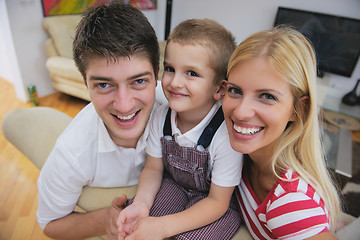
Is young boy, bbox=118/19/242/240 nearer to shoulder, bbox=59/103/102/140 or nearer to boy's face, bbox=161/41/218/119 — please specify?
boy's face, bbox=161/41/218/119

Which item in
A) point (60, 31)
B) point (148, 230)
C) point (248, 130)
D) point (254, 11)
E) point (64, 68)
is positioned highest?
point (248, 130)

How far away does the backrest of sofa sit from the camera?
3.03 m

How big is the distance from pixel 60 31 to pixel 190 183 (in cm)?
282

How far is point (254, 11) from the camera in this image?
4203 millimetres

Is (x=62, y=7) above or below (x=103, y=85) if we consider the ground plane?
below

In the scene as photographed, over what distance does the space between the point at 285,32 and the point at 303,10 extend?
3656mm

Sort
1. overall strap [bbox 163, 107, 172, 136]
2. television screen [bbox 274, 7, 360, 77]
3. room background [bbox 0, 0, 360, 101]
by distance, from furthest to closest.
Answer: television screen [bbox 274, 7, 360, 77] < room background [bbox 0, 0, 360, 101] < overall strap [bbox 163, 107, 172, 136]

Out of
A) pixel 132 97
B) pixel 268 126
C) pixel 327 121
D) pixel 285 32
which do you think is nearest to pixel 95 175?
pixel 132 97

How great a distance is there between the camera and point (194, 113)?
3.45 feet

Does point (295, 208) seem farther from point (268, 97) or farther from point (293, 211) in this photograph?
point (268, 97)

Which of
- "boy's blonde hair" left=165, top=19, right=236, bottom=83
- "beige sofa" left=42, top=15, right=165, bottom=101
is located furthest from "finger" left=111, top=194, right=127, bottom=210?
"beige sofa" left=42, top=15, right=165, bottom=101

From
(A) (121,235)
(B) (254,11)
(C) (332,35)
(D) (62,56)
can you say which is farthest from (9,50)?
(C) (332,35)

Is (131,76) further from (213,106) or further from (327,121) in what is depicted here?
(327,121)

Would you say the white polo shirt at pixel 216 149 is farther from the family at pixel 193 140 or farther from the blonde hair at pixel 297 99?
the blonde hair at pixel 297 99
